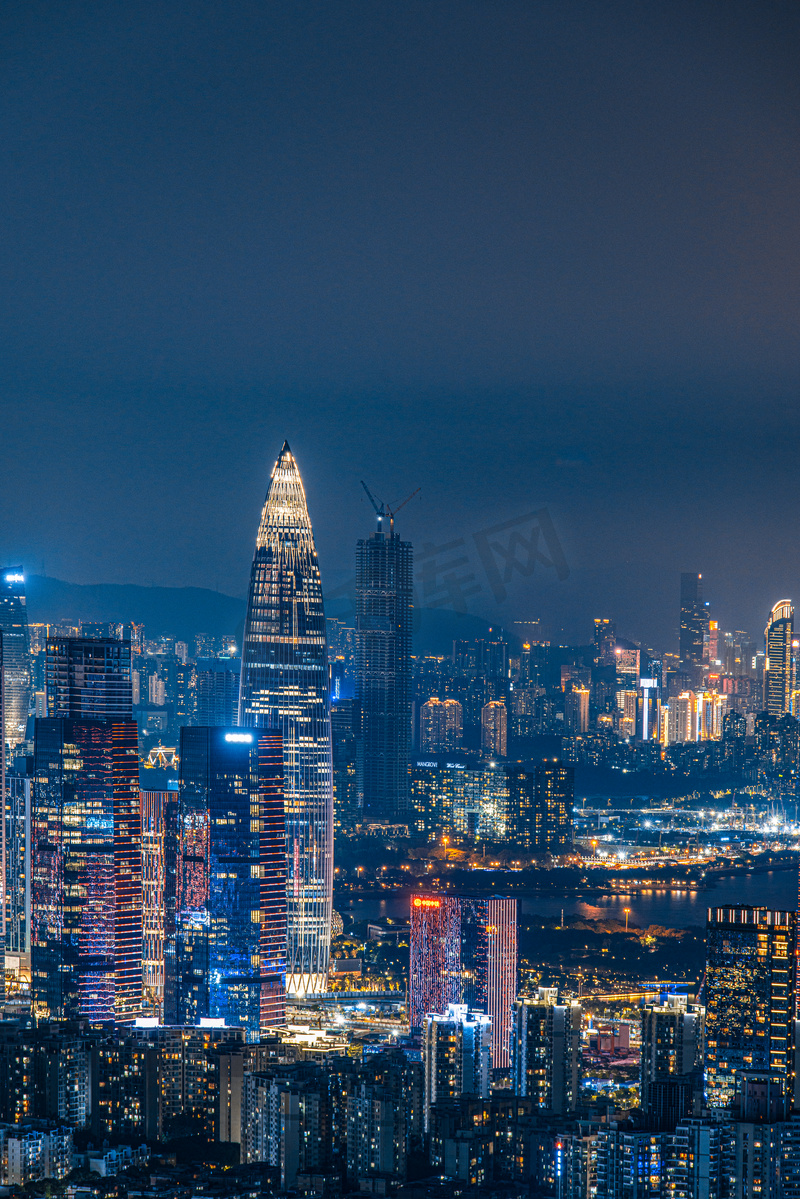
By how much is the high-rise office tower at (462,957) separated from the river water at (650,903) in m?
4.70

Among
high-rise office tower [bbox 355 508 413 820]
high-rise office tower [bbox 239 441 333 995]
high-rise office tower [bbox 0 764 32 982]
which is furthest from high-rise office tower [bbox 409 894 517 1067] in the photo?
high-rise office tower [bbox 355 508 413 820]

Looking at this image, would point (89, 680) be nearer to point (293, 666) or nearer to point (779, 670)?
point (293, 666)

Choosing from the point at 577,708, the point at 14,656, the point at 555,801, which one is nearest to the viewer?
the point at 14,656

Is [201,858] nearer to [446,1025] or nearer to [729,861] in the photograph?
[446,1025]

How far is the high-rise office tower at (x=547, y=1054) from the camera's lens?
10.4m

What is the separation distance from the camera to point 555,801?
25078mm

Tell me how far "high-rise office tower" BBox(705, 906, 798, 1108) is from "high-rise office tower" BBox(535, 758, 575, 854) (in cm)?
1279

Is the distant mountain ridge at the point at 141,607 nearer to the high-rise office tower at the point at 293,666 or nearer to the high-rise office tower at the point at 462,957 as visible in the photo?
the high-rise office tower at the point at 293,666

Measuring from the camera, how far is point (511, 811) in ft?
81.0

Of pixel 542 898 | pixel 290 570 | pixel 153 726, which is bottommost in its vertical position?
pixel 542 898

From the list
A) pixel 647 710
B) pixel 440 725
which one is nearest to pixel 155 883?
pixel 440 725

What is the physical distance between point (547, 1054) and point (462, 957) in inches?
112

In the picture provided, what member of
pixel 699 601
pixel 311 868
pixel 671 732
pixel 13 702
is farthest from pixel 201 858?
pixel 671 732

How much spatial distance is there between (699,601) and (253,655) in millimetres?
8187
